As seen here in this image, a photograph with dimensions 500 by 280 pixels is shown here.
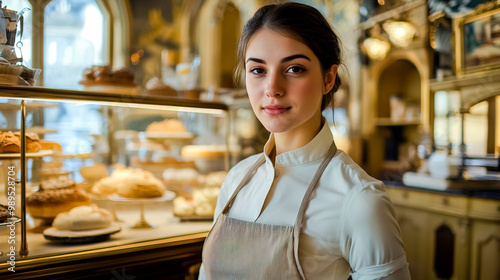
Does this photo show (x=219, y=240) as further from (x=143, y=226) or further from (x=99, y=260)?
(x=143, y=226)

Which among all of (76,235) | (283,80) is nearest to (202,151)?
(76,235)

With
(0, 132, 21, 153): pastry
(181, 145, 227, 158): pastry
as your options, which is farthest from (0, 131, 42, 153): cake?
(181, 145, 227, 158): pastry

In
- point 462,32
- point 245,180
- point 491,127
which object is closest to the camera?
point 245,180

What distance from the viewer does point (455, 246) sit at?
301 centimetres

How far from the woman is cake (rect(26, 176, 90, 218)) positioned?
36.1 inches

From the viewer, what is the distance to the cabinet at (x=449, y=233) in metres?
2.80

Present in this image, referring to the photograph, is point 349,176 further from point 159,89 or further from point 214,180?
point 214,180

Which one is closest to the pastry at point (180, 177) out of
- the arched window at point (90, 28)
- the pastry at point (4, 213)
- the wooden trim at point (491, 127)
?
the pastry at point (4, 213)

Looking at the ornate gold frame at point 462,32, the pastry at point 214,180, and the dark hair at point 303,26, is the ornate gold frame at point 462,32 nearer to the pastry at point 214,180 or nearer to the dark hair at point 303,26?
the pastry at point 214,180

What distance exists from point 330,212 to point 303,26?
0.53m

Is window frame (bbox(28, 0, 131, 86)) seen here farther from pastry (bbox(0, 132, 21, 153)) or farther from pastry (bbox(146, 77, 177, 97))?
pastry (bbox(0, 132, 21, 153))

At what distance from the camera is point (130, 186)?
2000mm

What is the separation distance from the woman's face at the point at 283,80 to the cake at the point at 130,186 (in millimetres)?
1120

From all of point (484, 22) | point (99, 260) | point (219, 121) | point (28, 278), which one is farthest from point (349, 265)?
point (219, 121)
